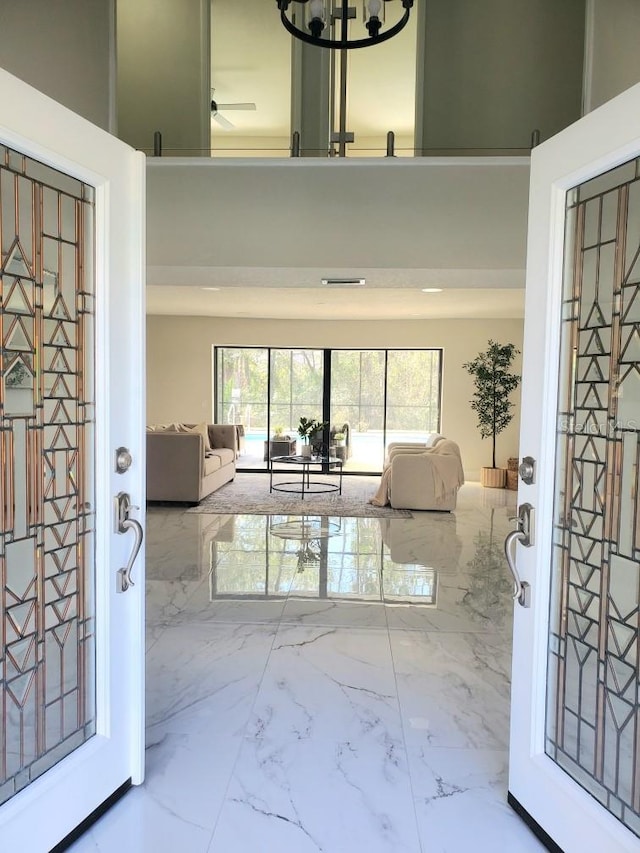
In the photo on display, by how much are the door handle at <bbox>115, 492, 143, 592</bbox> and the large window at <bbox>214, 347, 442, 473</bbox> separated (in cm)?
872

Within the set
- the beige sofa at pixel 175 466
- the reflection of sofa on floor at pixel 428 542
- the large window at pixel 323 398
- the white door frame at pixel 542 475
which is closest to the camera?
the white door frame at pixel 542 475

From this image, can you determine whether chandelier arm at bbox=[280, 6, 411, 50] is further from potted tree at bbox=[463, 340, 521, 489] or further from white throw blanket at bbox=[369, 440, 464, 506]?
potted tree at bbox=[463, 340, 521, 489]

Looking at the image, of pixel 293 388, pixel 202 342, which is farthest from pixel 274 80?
pixel 293 388

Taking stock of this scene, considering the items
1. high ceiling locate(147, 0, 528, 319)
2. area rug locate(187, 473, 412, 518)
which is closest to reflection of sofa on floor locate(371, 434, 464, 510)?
Result: area rug locate(187, 473, 412, 518)

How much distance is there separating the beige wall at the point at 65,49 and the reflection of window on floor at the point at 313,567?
337 cm

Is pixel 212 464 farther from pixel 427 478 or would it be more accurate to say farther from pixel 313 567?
pixel 313 567

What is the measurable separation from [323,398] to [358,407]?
0.67 meters

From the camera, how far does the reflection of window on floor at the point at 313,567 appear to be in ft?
13.5

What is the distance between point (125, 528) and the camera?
6.14ft

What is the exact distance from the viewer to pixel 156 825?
1.80 m

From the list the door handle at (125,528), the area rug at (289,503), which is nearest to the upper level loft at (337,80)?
the door handle at (125,528)

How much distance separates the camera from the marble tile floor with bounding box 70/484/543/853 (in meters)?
1.81

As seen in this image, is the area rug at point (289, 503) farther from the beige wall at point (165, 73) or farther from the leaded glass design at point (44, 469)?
the leaded glass design at point (44, 469)

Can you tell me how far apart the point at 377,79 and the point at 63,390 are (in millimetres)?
3977
